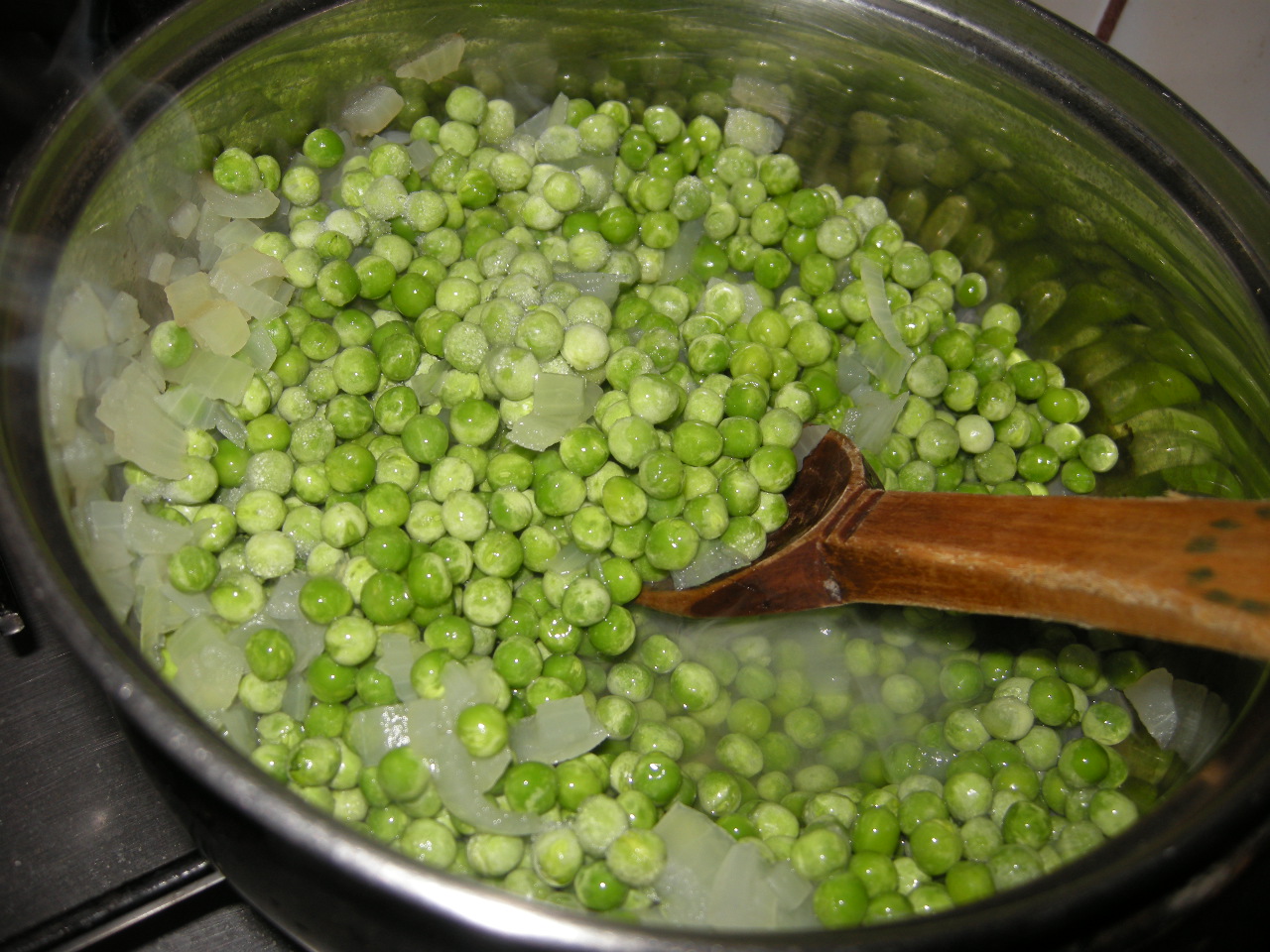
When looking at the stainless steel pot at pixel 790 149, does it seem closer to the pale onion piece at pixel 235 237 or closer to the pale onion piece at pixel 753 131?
the pale onion piece at pixel 753 131

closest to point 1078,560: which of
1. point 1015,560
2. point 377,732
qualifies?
point 1015,560

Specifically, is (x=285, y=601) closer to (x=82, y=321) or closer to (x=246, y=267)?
(x=82, y=321)

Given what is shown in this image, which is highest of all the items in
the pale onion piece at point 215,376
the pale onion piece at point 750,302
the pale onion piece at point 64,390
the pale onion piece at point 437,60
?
the pale onion piece at point 437,60

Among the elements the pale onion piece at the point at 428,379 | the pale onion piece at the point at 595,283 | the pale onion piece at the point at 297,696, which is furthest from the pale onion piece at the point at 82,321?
the pale onion piece at the point at 595,283

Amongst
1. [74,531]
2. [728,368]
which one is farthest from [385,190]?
[74,531]

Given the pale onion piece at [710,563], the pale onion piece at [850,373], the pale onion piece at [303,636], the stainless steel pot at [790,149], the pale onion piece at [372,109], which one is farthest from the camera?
the pale onion piece at [850,373]

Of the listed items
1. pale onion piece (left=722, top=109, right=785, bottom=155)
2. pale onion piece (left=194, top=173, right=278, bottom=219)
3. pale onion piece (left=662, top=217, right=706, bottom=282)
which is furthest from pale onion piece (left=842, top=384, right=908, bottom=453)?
pale onion piece (left=194, top=173, right=278, bottom=219)
